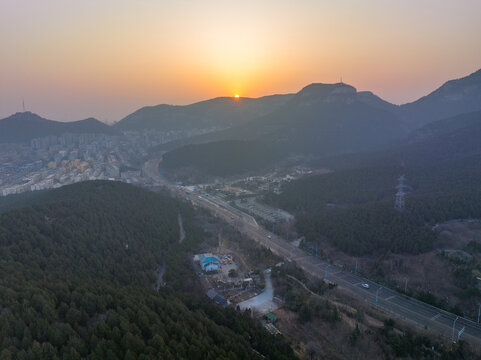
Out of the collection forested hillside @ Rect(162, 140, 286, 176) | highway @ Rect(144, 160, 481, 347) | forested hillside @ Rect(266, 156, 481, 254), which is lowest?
highway @ Rect(144, 160, 481, 347)

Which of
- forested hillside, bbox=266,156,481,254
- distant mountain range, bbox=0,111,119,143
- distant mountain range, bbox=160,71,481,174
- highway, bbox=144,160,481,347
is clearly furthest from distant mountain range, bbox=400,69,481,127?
distant mountain range, bbox=0,111,119,143

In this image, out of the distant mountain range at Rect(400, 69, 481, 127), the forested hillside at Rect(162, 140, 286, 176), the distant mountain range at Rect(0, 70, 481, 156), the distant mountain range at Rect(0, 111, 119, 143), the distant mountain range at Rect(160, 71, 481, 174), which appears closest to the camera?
the forested hillside at Rect(162, 140, 286, 176)

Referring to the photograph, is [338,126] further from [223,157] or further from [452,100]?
[223,157]

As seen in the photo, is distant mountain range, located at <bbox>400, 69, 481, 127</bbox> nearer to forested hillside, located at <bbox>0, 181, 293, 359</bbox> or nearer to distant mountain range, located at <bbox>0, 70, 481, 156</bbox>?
distant mountain range, located at <bbox>0, 70, 481, 156</bbox>

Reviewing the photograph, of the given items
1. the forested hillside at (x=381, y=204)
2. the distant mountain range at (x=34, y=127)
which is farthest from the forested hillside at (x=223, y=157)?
the distant mountain range at (x=34, y=127)

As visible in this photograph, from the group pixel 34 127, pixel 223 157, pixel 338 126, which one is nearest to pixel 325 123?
pixel 338 126

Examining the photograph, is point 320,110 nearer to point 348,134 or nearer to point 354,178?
point 348,134

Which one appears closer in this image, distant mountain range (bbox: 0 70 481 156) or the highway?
the highway
